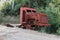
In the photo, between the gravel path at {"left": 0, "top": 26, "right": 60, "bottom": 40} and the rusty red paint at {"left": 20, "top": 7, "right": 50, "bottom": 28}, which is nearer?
the gravel path at {"left": 0, "top": 26, "right": 60, "bottom": 40}

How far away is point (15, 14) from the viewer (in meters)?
26.4

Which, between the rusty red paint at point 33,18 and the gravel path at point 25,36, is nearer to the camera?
the gravel path at point 25,36

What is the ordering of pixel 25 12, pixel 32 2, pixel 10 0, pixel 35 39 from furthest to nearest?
pixel 10 0 < pixel 32 2 < pixel 25 12 < pixel 35 39

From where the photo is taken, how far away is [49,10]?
1619cm

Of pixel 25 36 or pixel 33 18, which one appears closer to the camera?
pixel 25 36

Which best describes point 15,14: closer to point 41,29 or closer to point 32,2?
point 32,2

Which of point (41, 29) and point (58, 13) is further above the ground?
point (58, 13)

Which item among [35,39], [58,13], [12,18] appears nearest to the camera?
[35,39]

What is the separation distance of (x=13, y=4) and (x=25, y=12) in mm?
9795

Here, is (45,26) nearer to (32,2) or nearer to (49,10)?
(49,10)

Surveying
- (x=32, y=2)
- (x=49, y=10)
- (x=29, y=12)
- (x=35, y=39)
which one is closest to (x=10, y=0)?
(x=32, y=2)

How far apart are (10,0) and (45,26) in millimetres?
13583

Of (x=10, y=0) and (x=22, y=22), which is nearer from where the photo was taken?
(x=22, y=22)

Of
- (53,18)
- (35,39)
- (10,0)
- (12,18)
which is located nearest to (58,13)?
(53,18)
